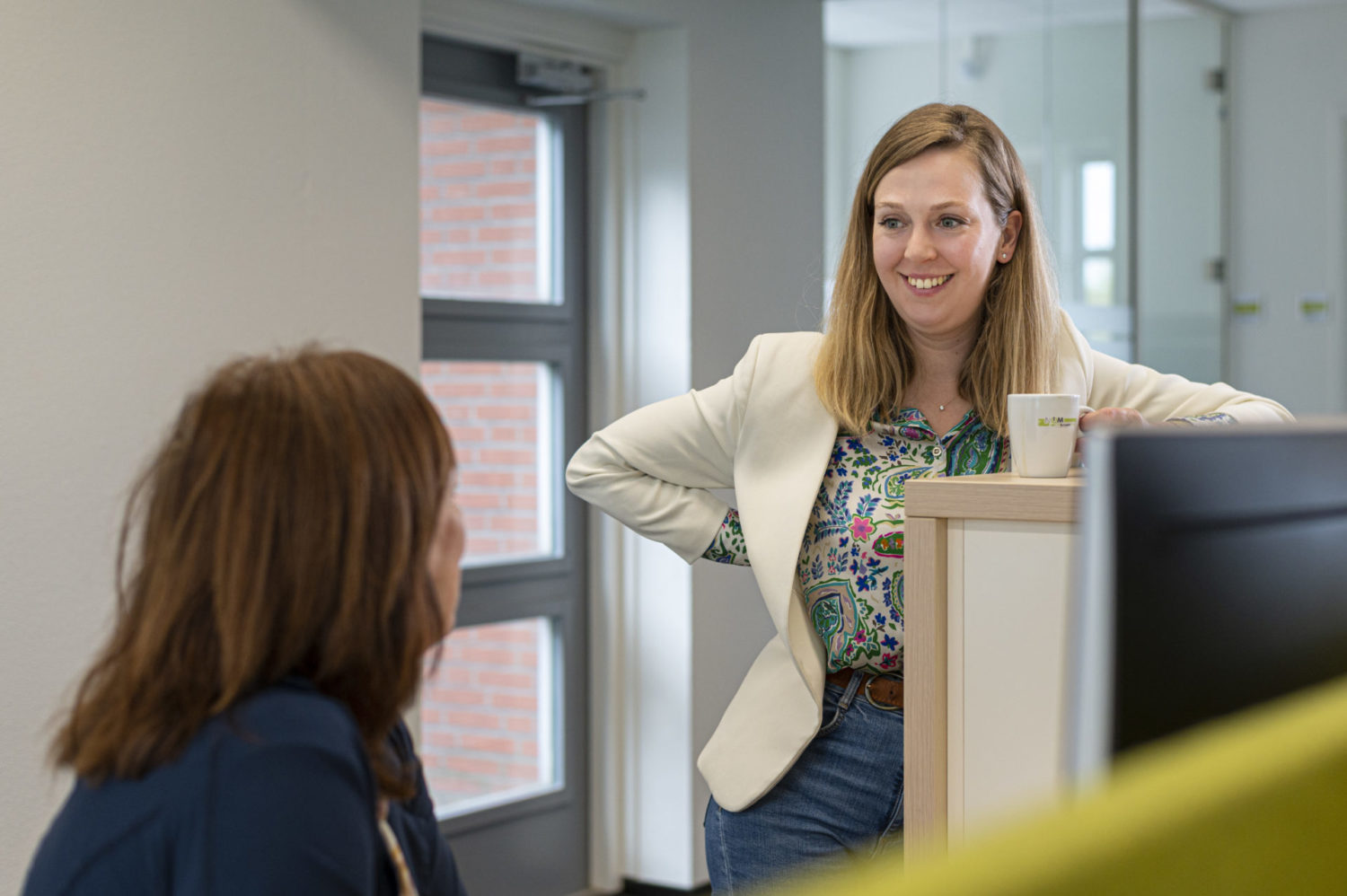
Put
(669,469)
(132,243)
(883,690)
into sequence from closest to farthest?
(883,690) → (669,469) → (132,243)

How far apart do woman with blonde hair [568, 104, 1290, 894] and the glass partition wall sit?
10.2 ft

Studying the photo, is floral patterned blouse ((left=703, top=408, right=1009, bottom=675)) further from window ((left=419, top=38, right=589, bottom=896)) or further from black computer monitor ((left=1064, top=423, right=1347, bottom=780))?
window ((left=419, top=38, right=589, bottom=896))

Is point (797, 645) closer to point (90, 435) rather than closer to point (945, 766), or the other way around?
point (945, 766)

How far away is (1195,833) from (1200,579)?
23 centimetres

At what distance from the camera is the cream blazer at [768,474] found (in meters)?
1.60

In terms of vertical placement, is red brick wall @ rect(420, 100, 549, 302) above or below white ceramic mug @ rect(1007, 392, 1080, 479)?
above

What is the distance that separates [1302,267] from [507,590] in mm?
4041

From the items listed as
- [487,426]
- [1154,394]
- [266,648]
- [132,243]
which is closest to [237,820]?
[266,648]

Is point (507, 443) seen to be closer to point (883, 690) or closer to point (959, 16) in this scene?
point (883, 690)

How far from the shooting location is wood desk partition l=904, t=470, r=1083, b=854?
120cm

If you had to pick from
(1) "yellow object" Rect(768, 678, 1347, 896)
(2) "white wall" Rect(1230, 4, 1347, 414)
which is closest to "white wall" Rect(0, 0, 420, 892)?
(1) "yellow object" Rect(768, 678, 1347, 896)

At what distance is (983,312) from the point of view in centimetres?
170

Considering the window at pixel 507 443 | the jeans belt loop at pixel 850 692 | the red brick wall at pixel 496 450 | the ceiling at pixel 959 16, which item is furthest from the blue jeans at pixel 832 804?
the ceiling at pixel 959 16

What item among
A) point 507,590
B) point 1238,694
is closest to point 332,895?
point 1238,694
